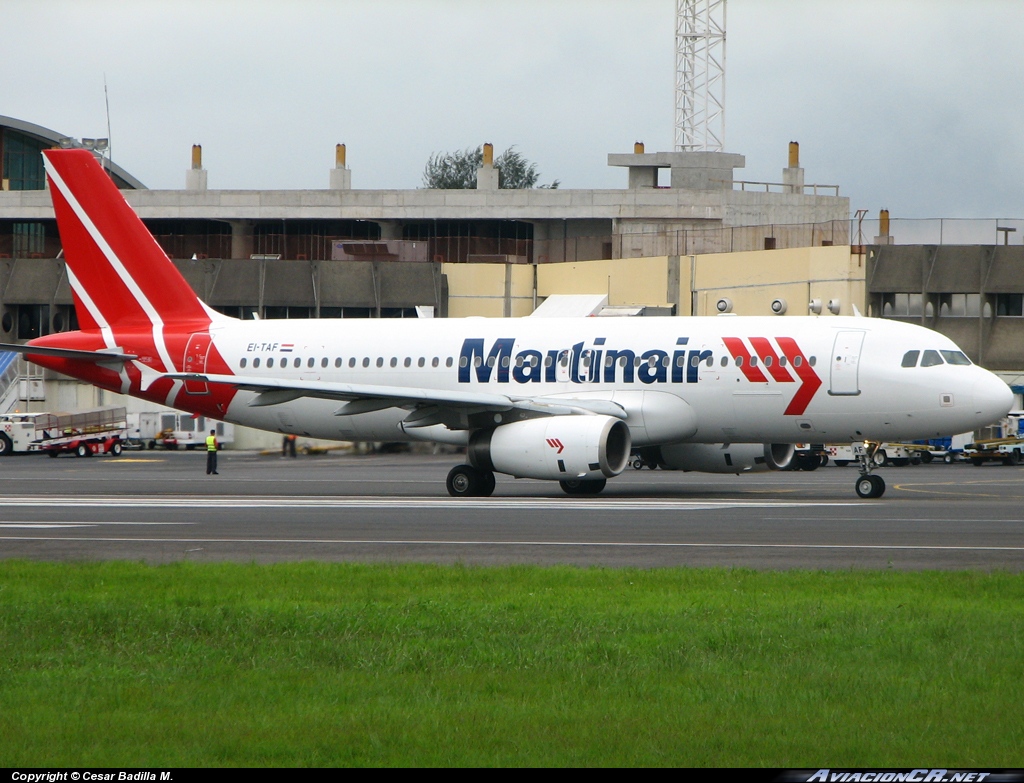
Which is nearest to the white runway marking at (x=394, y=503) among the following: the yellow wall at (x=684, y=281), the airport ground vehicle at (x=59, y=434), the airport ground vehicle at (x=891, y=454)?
the airport ground vehicle at (x=891, y=454)

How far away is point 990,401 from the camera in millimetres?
28406

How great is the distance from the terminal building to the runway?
32.7ft

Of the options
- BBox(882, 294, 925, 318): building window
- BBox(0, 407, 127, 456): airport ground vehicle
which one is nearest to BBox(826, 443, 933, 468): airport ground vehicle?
BBox(882, 294, 925, 318): building window

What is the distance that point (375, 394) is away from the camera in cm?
3064

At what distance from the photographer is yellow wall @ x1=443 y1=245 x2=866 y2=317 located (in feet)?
199

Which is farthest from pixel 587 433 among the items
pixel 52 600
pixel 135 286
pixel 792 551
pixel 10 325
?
pixel 10 325

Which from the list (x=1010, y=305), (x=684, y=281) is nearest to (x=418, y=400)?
(x=684, y=281)

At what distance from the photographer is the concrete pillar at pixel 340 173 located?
8856 cm

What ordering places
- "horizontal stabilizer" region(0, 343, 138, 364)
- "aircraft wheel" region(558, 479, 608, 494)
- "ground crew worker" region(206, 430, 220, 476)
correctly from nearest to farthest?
"aircraft wheel" region(558, 479, 608, 494) < "horizontal stabilizer" region(0, 343, 138, 364) < "ground crew worker" region(206, 430, 220, 476)

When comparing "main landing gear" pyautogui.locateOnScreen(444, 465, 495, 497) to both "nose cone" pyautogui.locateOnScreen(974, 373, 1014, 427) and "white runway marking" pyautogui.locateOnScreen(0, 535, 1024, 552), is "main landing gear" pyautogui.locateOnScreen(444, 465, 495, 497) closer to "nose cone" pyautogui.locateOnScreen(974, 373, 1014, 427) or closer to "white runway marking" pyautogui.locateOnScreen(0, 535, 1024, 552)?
"white runway marking" pyautogui.locateOnScreen(0, 535, 1024, 552)

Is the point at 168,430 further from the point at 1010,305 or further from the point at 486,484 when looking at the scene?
the point at 1010,305

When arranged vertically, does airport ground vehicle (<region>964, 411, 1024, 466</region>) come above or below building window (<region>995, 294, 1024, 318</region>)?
below
